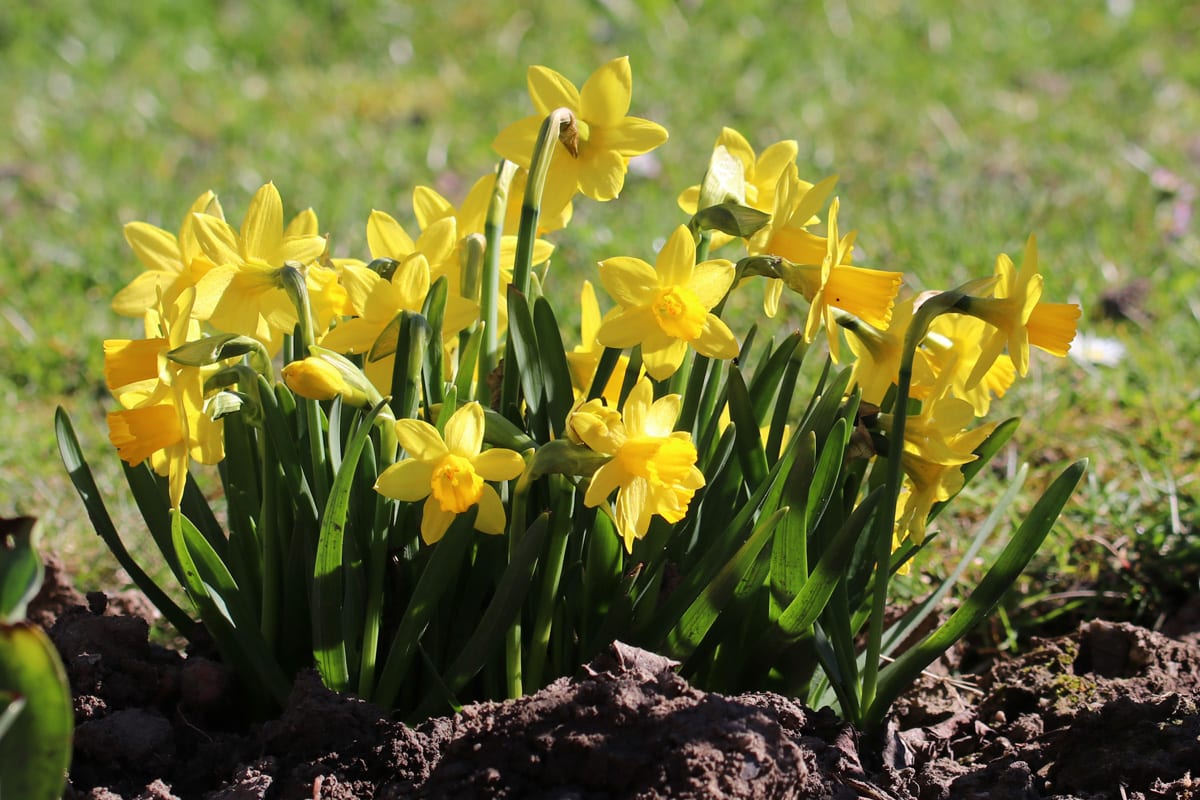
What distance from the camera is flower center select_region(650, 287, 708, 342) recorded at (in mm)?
1360

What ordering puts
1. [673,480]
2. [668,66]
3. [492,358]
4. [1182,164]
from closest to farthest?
[673,480]
[492,358]
[1182,164]
[668,66]

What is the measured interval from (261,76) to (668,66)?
182 cm

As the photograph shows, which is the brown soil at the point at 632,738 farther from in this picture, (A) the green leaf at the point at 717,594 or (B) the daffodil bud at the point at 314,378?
(B) the daffodil bud at the point at 314,378

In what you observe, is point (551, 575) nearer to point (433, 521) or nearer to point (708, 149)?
point (433, 521)

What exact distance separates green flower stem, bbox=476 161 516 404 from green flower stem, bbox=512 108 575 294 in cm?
2

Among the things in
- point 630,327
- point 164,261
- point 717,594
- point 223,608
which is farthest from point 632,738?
point 164,261

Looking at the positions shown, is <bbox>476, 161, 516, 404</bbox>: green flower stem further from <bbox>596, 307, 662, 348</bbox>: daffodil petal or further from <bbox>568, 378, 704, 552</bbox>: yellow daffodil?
<bbox>568, 378, 704, 552</bbox>: yellow daffodil

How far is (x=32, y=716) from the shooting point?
1085 mm

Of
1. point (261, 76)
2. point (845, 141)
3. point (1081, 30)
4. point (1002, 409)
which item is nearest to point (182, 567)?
point (1002, 409)

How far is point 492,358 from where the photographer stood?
1.59m

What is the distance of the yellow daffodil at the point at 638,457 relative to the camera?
1296mm

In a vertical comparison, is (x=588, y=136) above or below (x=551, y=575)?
above

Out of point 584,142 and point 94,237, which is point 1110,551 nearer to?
point 584,142

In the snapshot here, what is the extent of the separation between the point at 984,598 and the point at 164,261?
108cm
